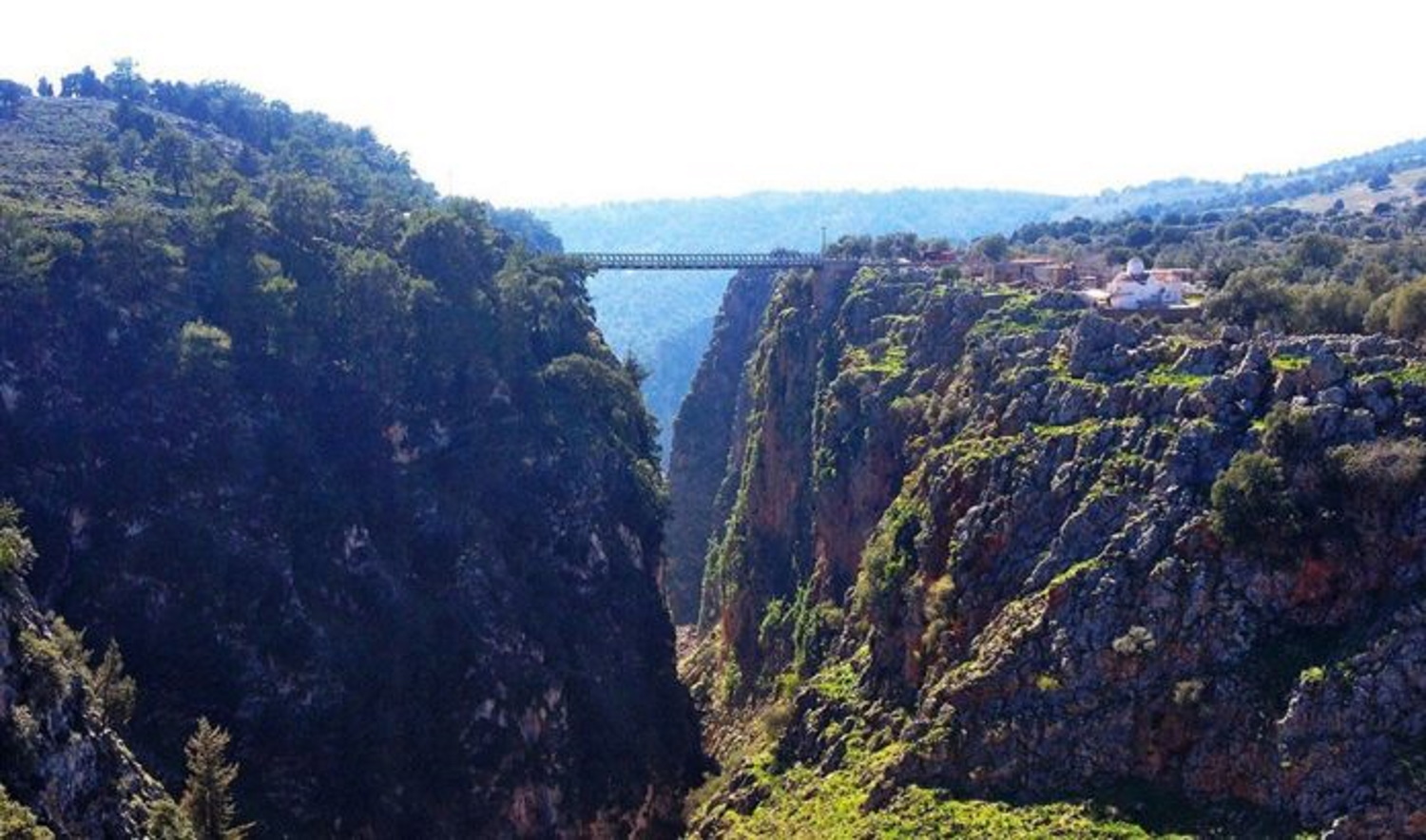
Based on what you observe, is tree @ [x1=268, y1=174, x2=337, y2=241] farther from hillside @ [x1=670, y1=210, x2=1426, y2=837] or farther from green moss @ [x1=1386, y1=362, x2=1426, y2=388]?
green moss @ [x1=1386, y1=362, x2=1426, y2=388]

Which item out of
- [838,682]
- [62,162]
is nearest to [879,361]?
[838,682]

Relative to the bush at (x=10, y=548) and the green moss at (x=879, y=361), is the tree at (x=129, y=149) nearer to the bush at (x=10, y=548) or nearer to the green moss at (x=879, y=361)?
the green moss at (x=879, y=361)

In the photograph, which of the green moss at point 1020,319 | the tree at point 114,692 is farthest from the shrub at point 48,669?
the green moss at point 1020,319

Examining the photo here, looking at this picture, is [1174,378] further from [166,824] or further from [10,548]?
[10,548]

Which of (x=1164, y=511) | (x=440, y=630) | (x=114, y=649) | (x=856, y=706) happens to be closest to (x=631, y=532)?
(x=440, y=630)

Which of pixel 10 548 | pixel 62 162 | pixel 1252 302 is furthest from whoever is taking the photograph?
pixel 62 162

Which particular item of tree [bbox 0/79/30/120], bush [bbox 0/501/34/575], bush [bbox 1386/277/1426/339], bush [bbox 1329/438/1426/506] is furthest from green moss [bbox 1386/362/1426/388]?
tree [bbox 0/79/30/120]
